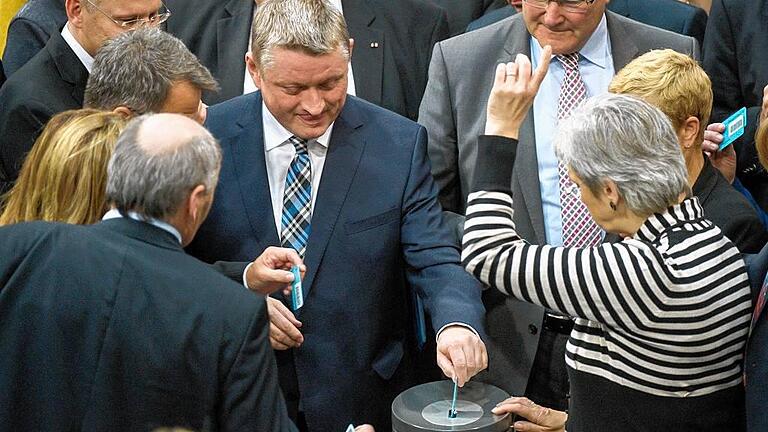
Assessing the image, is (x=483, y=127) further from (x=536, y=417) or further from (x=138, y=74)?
(x=138, y=74)

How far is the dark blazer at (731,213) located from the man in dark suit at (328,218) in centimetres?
69

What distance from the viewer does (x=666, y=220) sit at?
2.64m

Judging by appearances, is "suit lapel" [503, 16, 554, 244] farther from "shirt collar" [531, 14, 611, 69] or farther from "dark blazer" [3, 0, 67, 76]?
"dark blazer" [3, 0, 67, 76]

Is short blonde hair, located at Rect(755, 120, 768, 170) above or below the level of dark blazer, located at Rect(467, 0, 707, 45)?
above

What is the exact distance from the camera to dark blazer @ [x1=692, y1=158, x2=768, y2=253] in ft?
10.4

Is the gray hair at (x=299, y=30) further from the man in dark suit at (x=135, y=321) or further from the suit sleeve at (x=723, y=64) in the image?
the suit sleeve at (x=723, y=64)

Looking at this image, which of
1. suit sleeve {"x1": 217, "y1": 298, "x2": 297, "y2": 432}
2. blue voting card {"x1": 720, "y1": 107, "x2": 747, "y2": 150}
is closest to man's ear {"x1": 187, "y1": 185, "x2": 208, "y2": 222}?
suit sleeve {"x1": 217, "y1": 298, "x2": 297, "y2": 432}

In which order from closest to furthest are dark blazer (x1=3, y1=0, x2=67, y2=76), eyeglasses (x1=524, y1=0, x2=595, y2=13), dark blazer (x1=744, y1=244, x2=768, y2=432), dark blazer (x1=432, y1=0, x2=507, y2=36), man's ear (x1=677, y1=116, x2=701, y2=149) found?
dark blazer (x1=744, y1=244, x2=768, y2=432), man's ear (x1=677, y1=116, x2=701, y2=149), eyeglasses (x1=524, y1=0, x2=595, y2=13), dark blazer (x1=3, y1=0, x2=67, y2=76), dark blazer (x1=432, y1=0, x2=507, y2=36)

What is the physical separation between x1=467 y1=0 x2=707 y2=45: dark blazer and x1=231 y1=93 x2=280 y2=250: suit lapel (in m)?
1.92

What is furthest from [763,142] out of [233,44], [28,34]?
[28,34]

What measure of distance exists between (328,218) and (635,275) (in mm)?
1099

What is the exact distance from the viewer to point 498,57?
386 cm

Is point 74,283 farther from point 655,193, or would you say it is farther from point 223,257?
point 655,193

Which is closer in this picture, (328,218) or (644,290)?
(644,290)
